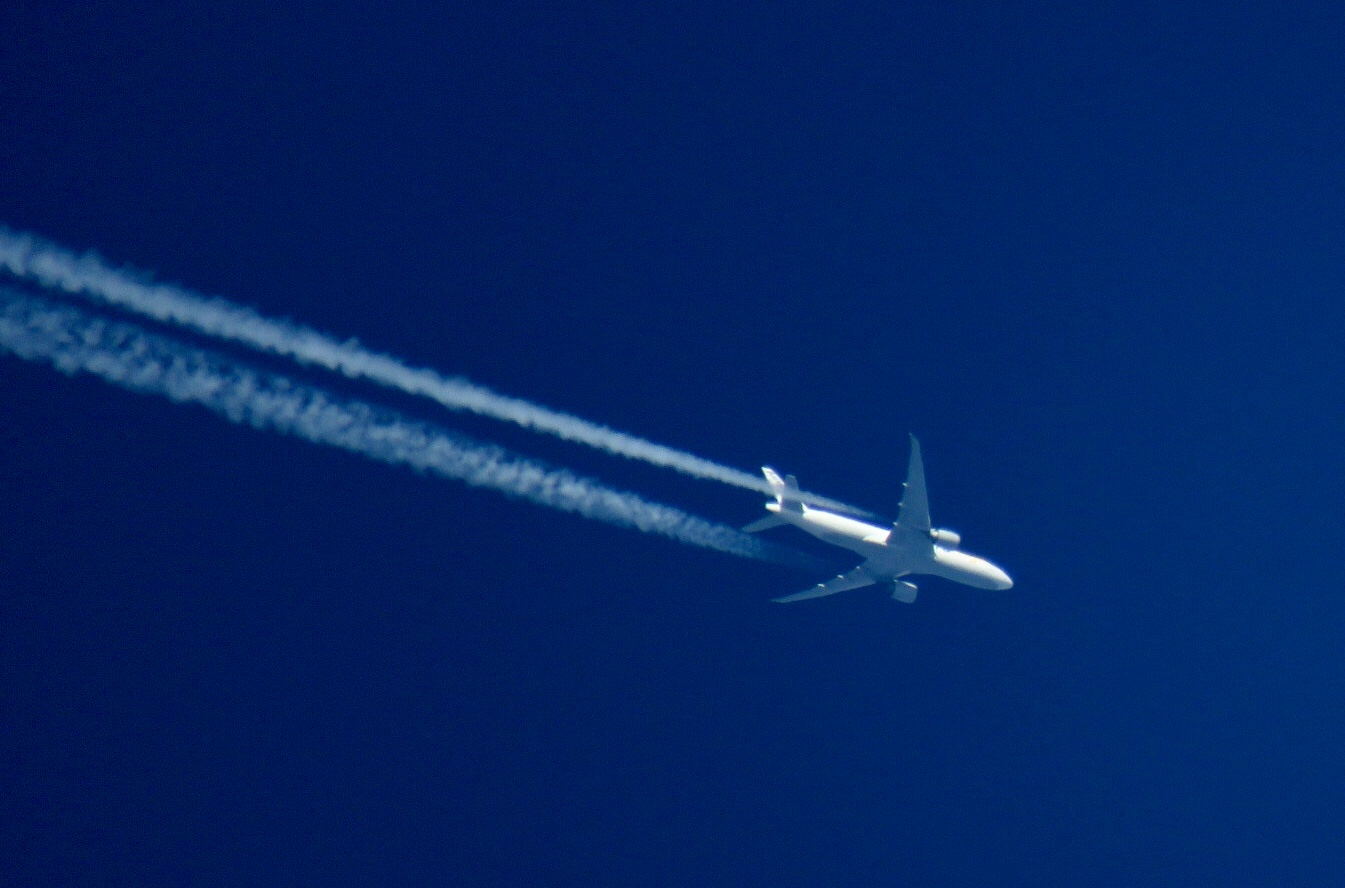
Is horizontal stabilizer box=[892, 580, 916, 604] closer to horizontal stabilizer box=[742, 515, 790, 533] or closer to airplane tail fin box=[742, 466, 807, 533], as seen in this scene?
airplane tail fin box=[742, 466, 807, 533]

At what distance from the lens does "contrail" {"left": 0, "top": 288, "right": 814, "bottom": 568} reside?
1534cm

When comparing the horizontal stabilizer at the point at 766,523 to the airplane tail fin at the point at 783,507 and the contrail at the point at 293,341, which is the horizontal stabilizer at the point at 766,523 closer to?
the airplane tail fin at the point at 783,507

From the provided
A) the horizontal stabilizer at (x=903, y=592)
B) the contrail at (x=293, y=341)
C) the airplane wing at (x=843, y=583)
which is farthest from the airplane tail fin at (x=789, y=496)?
the horizontal stabilizer at (x=903, y=592)

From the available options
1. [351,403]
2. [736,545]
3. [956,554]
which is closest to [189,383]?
[351,403]

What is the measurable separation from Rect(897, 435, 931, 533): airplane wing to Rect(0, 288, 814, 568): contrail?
12.4 ft

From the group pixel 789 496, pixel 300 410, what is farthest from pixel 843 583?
pixel 300 410

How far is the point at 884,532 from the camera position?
2584cm

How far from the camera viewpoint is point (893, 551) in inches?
1009

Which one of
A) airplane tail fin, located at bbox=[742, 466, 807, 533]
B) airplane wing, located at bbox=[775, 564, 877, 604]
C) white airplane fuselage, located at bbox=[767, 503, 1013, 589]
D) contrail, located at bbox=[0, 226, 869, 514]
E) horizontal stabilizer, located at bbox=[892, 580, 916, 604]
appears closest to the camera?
contrail, located at bbox=[0, 226, 869, 514]

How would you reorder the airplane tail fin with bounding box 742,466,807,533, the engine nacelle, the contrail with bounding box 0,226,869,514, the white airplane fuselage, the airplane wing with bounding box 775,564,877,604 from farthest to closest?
the airplane wing with bounding box 775,564,877,604 → the engine nacelle → the white airplane fuselage → the airplane tail fin with bounding box 742,466,807,533 → the contrail with bounding box 0,226,869,514

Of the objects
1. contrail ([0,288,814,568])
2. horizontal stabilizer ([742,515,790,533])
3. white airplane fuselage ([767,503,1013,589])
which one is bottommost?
contrail ([0,288,814,568])

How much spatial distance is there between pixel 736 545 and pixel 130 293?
1456 cm

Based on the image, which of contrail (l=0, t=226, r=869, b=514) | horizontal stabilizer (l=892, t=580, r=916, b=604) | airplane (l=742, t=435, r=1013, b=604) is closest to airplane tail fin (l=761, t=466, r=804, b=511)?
airplane (l=742, t=435, r=1013, b=604)

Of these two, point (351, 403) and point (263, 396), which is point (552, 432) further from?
point (263, 396)
